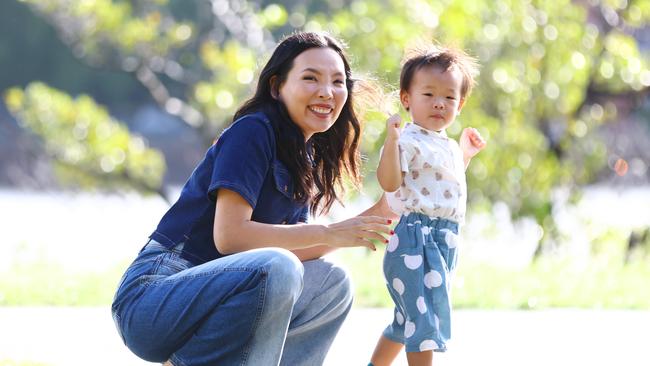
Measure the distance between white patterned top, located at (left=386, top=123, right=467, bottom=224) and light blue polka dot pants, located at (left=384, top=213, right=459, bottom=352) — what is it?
0.13ft

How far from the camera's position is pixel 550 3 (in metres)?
7.33

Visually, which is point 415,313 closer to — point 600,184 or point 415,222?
point 415,222

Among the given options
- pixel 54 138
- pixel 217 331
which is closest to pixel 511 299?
pixel 217 331

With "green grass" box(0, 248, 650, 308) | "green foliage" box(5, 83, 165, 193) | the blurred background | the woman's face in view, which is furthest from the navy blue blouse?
"green foliage" box(5, 83, 165, 193)

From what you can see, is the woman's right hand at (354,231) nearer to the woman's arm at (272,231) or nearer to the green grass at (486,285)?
the woman's arm at (272,231)

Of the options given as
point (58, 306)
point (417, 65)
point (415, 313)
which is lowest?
point (58, 306)

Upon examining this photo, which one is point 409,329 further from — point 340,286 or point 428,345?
point 340,286

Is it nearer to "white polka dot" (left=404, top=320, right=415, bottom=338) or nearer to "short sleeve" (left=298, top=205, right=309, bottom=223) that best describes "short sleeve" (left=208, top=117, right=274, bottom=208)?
"short sleeve" (left=298, top=205, right=309, bottom=223)

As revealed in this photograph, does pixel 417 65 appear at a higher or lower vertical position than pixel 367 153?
higher

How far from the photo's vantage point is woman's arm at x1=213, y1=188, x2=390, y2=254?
9.20 feet

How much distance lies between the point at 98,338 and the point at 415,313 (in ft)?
5.64

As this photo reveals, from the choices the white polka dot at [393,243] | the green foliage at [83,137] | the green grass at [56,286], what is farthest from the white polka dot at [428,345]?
the green foliage at [83,137]

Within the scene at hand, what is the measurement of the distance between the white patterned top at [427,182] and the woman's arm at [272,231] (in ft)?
1.40

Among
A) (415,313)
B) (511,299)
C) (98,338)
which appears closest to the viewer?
(415,313)
